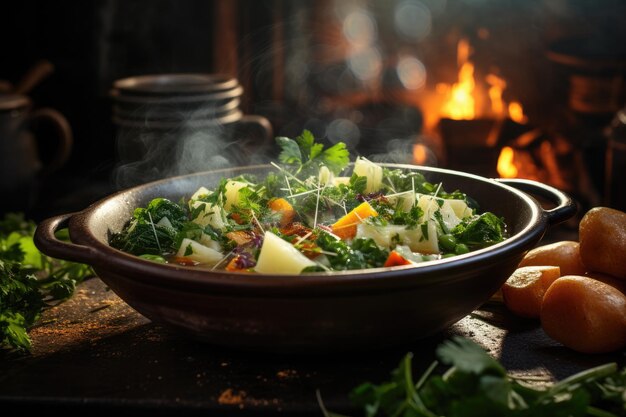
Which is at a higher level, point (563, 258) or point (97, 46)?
point (97, 46)

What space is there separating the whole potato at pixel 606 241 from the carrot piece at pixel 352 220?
0.83 meters

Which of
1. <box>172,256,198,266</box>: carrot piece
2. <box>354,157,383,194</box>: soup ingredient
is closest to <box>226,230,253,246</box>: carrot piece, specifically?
<box>172,256,198,266</box>: carrot piece

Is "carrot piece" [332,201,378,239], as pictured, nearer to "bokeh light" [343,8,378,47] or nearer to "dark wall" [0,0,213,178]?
"dark wall" [0,0,213,178]

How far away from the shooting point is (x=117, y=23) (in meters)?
7.25

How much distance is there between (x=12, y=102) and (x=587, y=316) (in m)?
4.56

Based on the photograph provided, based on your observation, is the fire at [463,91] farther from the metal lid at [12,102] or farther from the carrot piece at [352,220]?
the carrot piece at [352,220]

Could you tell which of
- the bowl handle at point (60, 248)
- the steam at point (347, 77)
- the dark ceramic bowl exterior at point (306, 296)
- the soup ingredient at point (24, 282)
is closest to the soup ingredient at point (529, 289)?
the dark ceramic bowl exterior at point (306, 296)

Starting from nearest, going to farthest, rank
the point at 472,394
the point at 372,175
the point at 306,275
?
1. the point at 472,394
2. the point at 306,275
3. the point at 372,175

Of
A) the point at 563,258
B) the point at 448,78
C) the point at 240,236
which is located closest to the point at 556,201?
the point at 563,258

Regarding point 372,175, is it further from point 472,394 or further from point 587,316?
point 472,394

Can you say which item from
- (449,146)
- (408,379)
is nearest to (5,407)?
(408,379)

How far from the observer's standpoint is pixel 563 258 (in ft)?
10.8

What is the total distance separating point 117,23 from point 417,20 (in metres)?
2.81

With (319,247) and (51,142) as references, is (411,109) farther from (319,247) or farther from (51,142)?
(319,247)
